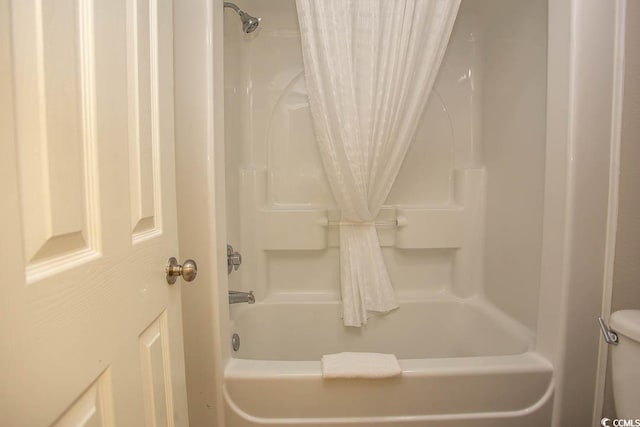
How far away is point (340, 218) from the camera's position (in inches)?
61.5

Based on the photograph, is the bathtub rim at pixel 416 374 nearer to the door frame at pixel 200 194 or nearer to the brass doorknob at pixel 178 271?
the door frame at pixel 200 194

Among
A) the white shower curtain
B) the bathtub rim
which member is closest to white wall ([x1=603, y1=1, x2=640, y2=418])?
the bathtub rim

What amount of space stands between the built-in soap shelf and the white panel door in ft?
2.92

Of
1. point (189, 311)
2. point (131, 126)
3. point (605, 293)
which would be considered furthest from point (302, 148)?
point (605, 293)

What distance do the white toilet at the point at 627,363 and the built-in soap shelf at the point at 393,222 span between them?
81 centimetres

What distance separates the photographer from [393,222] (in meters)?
1.61

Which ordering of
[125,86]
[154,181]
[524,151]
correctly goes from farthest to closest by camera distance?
1. [524,151]
2. [154,181]
3. [125,86]

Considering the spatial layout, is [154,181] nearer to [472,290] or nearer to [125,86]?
[125,86]

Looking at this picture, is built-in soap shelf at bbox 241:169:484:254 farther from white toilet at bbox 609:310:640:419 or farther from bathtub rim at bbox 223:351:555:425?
white toilet at bbox 609:310:640:419

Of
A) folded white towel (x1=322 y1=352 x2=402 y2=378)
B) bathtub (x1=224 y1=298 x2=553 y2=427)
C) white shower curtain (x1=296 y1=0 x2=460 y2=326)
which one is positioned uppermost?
white shower curtain (x1=296 y1=0 x2=460 y2=326)

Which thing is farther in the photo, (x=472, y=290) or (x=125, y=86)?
(x=472, y=290)

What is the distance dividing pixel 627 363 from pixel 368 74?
118cm

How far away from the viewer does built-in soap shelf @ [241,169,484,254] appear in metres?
1.56

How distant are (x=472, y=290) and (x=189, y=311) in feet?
4.52
